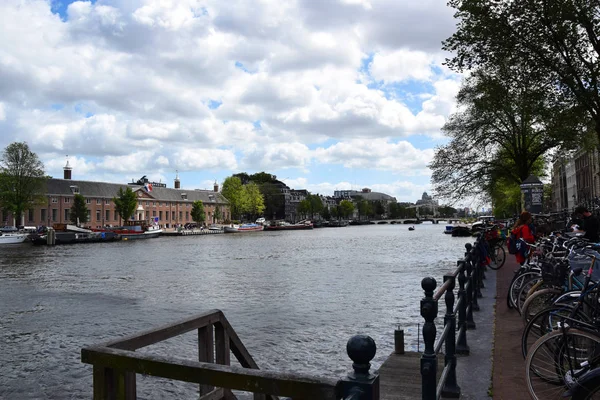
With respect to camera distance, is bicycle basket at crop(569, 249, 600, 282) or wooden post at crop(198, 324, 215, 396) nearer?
wooden post at crop(198, 324, 215, 396)

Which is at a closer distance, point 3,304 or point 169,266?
point 3,304

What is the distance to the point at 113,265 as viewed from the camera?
3447cm

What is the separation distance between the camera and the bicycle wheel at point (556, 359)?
173 inches

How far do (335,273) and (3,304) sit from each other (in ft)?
47.8

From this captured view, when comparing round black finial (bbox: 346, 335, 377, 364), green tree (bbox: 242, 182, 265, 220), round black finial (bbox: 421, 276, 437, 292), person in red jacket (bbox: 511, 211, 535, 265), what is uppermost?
green tree (bbox: 242, 182, 265, 220)

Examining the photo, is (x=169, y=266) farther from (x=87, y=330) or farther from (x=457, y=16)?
(x=457, y=16)

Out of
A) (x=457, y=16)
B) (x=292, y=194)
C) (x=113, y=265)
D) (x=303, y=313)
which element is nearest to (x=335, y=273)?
(x=303, y=313)

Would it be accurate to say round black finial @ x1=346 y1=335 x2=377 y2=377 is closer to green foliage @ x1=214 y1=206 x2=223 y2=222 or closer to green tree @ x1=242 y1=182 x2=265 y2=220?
green tree @ x1=242 y1=182 x2=265 y2=220

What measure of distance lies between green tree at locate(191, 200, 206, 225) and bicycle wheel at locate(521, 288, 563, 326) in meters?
115

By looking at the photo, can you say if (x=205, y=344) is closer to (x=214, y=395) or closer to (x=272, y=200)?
(x=214, y=395)

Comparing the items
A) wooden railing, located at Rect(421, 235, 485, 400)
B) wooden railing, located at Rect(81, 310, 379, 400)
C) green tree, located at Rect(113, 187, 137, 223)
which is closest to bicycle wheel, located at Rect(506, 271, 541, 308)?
wooden railing, located at Rect(421, 235, 485, 400)

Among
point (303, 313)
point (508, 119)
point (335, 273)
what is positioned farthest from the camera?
point (508, 119)

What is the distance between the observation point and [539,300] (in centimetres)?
705

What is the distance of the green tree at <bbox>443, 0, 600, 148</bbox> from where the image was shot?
18.9m
